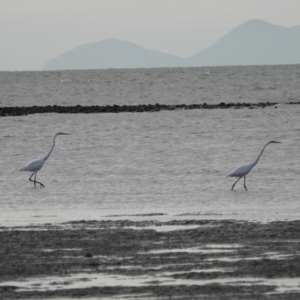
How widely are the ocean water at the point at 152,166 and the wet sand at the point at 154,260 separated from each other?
1800mm

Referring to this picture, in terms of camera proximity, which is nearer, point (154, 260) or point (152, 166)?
point (154, 260)

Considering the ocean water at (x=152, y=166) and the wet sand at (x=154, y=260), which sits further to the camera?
the ocean water at (x=152, y=166)

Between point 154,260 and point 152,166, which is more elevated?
point 154,260

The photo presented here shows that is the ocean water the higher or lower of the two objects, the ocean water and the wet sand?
the lower

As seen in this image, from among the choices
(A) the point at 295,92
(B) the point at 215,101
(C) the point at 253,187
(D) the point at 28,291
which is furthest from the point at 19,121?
(D) the point at 28,291

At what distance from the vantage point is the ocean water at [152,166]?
16.5 metres

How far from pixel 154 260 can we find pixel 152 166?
14.5 meters

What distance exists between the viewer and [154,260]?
34.4 ft

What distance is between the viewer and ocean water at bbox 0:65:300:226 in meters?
16.5

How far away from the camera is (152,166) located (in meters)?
25.0

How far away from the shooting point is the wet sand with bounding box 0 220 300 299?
895cm

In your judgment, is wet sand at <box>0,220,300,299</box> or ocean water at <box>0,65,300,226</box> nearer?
wet sand at <box>0,220,300,299</box>

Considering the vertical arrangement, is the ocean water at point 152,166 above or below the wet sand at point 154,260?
below

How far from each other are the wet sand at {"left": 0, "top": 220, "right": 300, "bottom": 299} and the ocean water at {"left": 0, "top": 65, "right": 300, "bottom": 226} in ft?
5.90
